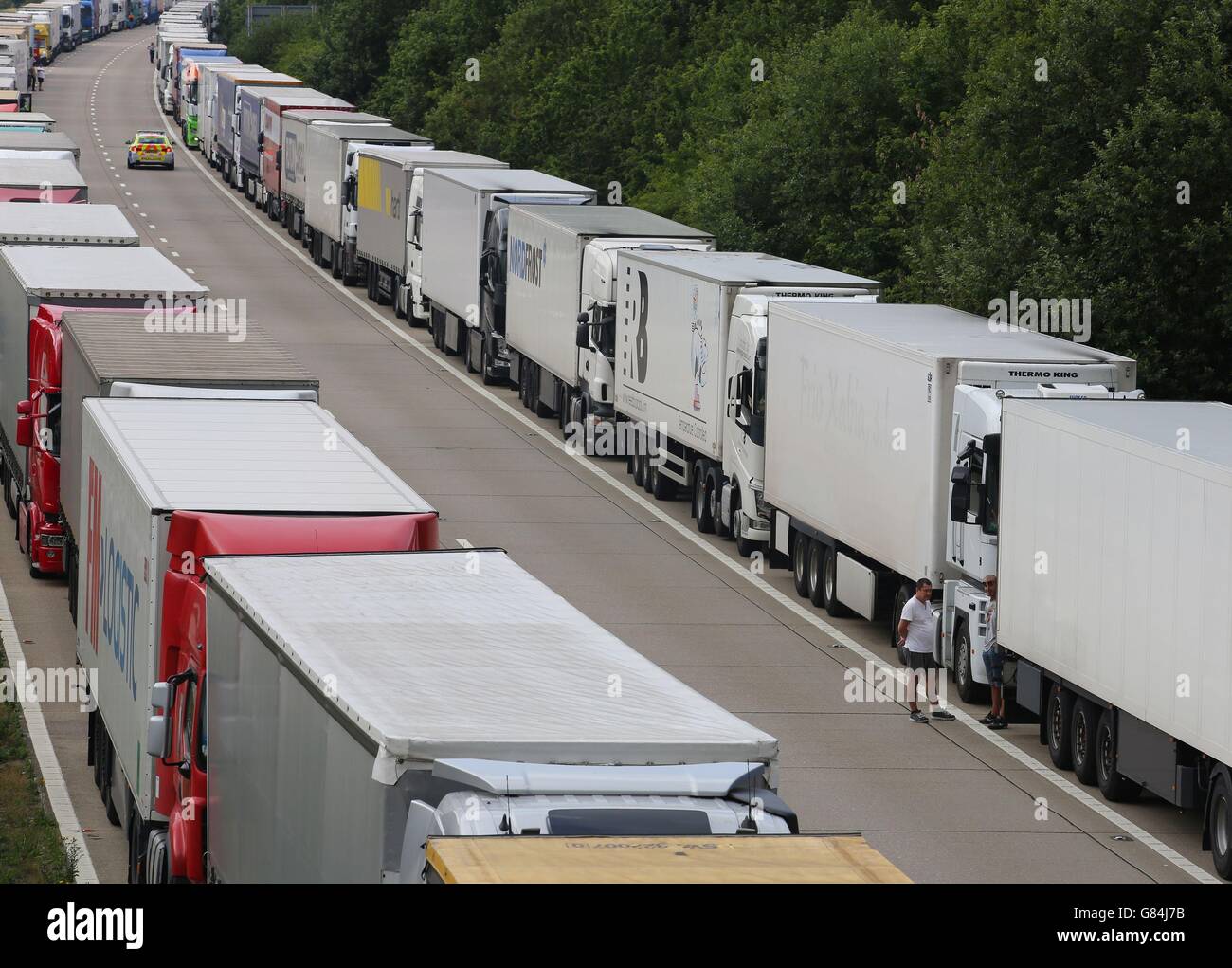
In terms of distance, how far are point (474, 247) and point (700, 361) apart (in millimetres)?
14239

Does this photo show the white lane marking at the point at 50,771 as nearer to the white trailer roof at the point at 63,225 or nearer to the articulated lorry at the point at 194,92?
the white trailer roof at the point at 63,225

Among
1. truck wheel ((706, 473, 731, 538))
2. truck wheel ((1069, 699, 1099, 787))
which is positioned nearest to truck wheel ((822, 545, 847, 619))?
truck wheel ((706, 473, 731, 538))

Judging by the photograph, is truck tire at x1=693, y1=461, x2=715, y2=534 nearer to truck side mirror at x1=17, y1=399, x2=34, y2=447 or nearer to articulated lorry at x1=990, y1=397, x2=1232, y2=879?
truck side mirror at x1=17, y1=399, x2=34, y2=447

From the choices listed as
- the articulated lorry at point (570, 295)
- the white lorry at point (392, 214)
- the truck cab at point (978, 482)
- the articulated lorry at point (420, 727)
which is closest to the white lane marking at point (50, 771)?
the articulated lorry at point (420, 727)

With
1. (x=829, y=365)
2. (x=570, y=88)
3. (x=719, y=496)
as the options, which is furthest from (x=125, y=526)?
(x=570, y=88)

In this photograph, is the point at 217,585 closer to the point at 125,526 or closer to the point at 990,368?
the point at 125,526

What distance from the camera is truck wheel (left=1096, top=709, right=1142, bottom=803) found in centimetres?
1828

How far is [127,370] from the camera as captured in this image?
2112 cm

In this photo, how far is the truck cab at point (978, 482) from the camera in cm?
2105

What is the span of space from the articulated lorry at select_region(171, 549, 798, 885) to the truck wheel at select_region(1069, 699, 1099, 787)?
7.20m

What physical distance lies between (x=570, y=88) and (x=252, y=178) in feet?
39.8

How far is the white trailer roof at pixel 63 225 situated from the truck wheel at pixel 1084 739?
67.2 ft

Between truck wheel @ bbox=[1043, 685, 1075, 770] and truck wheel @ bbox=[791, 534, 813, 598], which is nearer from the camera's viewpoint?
truck wheel @ bbox=[1043, 685, 1075, 770]

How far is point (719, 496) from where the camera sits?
29.8m
